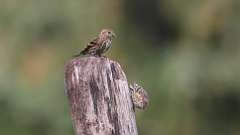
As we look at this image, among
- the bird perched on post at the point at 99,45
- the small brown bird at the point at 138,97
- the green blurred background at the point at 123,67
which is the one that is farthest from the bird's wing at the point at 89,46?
the green blurred background at the point at 123,67

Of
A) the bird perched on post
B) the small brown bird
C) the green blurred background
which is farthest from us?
the green blurred background

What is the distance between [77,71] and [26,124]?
7.90m

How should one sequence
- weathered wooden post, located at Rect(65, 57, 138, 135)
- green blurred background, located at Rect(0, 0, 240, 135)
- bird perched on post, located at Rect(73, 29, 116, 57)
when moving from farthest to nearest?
green blurred background, located at Rect(0, 0, 240, 135) → bird perched on post, located at Rect(73, 29, 116, 57) → weathered wooden post, located at Rect(65, 57, 138, 135)

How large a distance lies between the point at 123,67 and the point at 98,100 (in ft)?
25.2

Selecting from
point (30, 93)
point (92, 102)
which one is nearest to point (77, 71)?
point (92, 102)

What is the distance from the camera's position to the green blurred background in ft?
42.1

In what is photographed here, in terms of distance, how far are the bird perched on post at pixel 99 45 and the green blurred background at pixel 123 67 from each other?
674 cm

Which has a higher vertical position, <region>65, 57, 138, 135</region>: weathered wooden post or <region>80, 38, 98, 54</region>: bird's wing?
<region>80, 38, 98, 54</region>: bird's wing

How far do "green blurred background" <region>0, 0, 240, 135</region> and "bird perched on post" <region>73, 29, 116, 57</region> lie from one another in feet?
22.1

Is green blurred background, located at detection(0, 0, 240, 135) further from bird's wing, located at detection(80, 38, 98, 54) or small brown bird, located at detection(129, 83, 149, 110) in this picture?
small brown bird, located at detection(129, 83, 149, 110)

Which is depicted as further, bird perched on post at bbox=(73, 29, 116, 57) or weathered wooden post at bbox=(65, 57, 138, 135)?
bird perched on post at bbox=(73, 29, 116, 57)

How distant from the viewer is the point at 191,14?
1352 centimetres

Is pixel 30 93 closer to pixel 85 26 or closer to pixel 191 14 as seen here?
pixel 85 26

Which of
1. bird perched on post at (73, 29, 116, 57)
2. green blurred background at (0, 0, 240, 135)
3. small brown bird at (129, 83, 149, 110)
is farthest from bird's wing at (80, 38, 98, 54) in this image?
green blurred background at (0, 0, 240, 135)
